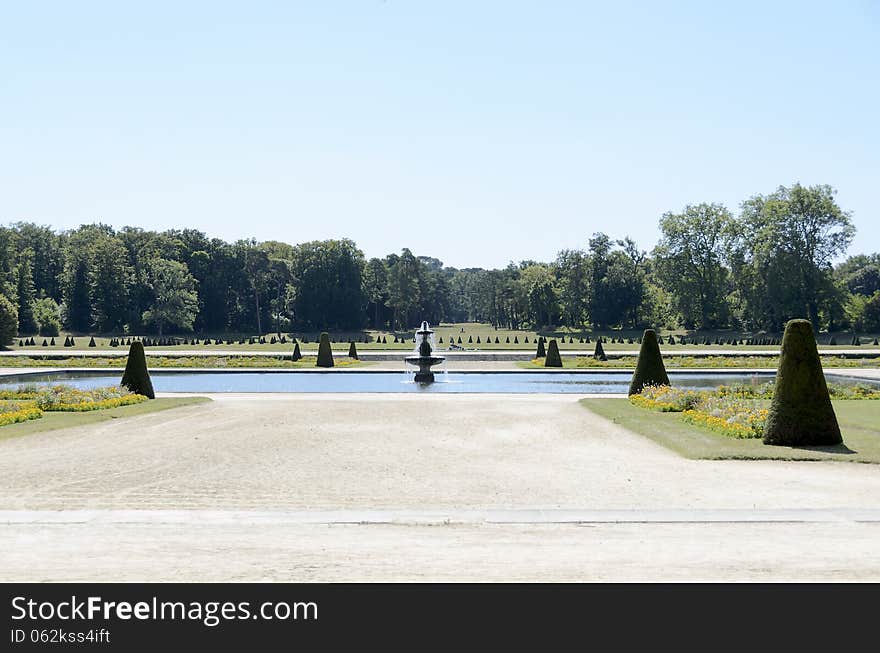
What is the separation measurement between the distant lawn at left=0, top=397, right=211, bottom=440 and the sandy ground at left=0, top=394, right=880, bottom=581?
70 centimetres

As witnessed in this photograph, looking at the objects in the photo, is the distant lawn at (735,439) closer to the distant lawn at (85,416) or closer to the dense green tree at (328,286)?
the distant lawn at (85,416)

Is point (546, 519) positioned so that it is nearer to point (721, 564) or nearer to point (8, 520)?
point (721, 564)

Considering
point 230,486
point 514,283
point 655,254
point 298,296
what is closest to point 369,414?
point 230,486

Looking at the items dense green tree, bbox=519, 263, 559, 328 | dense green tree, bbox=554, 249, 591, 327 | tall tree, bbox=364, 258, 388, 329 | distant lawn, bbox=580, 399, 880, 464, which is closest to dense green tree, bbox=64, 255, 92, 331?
tall tree, bbox=364, 258, 388, 329

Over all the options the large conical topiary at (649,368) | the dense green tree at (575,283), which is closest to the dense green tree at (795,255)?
the dense green tree at (575,283)

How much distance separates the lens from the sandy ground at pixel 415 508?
21.5 ft

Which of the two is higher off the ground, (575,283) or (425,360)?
(575,283)

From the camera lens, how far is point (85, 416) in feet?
58.0

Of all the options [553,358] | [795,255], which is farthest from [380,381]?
[795,255]

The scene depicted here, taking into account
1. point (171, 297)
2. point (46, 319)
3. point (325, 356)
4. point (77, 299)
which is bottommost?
point (325, 356)

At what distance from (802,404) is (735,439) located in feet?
4.13

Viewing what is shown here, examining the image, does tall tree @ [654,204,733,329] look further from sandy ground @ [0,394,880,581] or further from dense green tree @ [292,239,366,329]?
sandy ground @ [0,394,880,581]

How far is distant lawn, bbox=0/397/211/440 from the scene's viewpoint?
51.0 ft

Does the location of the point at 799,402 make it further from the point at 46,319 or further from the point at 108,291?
the point at 108,291
